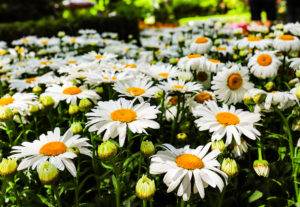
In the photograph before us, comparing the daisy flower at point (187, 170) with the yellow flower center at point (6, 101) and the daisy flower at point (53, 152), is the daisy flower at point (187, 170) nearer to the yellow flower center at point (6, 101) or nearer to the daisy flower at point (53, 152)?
the daisy flower at point (53, 152)

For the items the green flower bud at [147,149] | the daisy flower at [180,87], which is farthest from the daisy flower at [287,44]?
the green flower bud at [147,149]

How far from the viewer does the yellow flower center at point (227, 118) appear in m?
1.42

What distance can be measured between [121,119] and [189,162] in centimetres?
36

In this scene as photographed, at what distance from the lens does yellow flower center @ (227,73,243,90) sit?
6.27 feet

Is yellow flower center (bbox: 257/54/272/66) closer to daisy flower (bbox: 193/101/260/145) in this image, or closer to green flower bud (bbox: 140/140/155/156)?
daisy flower (bbox: 193/101/260/145)

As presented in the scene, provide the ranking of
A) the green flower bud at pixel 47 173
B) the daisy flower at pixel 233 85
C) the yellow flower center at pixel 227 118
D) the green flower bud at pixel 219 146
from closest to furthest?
the green flower bud at pixel 47 173 < the green flower bud at pixel 219 146 < the yellow flower center at pixel 227 118 < the daisy flower at pixel 233 85

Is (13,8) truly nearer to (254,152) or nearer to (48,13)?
(48,13)

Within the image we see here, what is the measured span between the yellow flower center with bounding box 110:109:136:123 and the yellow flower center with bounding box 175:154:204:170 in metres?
0.28

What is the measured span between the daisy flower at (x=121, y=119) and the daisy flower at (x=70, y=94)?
1.16 feet

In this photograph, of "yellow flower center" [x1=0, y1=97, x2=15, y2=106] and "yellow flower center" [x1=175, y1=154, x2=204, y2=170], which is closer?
"yellow flower center" [x1=175, y1=154, x2=204, y2=170]

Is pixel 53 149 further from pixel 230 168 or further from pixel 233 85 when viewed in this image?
Result: pixel 233 85

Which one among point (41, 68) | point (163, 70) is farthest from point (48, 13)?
point (163, 70)

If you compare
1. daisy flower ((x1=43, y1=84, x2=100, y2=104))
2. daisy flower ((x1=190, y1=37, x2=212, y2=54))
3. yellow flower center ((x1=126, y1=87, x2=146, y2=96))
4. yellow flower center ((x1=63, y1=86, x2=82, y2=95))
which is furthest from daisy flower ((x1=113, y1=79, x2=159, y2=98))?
daisy flower ((x1=190, y1=37, x2=212, y2=54))

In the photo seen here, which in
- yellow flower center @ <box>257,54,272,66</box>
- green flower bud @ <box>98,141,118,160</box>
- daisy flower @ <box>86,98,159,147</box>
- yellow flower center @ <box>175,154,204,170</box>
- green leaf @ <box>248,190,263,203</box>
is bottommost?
green leaf @ <box>248,190,263,203</box>
